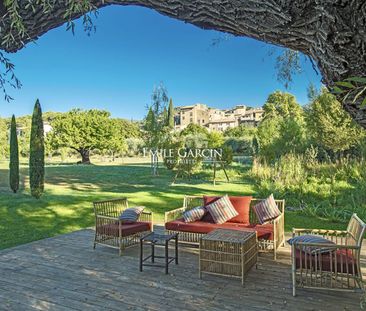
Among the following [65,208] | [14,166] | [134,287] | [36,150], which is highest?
[36,150]

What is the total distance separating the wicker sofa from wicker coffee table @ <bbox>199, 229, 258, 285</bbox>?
656 millimetres

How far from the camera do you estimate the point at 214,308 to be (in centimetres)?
365

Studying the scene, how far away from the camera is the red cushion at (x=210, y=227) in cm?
533

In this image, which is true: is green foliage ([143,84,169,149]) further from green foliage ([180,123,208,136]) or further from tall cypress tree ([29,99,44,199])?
tall cypress tree ([29,99,44,199])

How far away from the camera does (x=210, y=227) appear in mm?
5711

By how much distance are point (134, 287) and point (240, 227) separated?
88.1 inches

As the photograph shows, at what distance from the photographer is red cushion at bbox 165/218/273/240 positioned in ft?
17.5

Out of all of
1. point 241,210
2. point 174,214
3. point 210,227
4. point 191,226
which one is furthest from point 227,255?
point 174,214

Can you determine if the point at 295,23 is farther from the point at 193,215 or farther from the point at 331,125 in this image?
the point at 331,125

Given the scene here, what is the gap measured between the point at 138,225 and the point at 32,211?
5.41m

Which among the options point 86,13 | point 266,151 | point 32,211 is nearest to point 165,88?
point 266,151

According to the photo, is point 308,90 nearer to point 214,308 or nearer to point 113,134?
point 214,308

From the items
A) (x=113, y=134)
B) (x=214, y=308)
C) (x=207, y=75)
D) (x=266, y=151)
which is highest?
(x=207, y=75)

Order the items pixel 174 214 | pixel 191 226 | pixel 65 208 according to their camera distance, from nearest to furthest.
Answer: pixel 191 226
pixel 174 214
pixel 65 208
